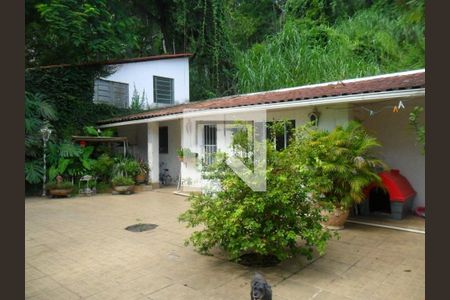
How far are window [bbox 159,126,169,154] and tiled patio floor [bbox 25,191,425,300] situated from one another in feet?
24.6

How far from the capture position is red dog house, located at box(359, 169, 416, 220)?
692cm

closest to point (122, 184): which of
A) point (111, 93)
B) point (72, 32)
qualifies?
point (111, 93)

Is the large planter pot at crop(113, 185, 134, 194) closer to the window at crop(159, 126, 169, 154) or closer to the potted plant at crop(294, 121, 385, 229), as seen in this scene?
the window at crop(159, 126, 169, 154)

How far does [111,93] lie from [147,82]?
180cm

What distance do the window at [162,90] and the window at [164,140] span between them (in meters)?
2.39

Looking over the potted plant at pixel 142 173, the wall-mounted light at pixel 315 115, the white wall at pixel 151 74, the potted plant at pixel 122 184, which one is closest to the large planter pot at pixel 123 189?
the potted plant at pixel 122 184

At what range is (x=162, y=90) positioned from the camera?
16.4 m

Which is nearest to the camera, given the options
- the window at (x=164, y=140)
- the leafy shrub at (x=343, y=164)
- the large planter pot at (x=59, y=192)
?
the leafy shrub at (x=343, y=164)

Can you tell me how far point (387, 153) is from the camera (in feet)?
26.6

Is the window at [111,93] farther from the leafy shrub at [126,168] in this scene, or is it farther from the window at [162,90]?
the leafy shrub at [126,168]

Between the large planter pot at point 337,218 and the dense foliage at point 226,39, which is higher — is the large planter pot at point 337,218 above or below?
below

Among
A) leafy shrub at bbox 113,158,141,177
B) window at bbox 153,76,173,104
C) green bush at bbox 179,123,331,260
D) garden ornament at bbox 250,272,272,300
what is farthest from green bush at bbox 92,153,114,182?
garden ornament at bbox 250,272,272,300

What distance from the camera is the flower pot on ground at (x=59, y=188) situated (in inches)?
429

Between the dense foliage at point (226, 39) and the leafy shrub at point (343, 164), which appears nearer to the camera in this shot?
the leafy shrub at point (343, 164)
